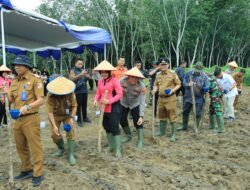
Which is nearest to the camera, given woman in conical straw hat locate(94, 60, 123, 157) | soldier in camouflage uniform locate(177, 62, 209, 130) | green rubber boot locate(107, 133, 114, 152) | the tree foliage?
woman in conical straw hat locate(94, 60, 123, 157)

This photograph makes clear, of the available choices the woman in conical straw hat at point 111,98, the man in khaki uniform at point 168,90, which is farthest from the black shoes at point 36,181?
the man in khaki uniform at point 168,90

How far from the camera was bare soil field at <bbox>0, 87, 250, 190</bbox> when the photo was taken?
163 inches

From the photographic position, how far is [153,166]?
4.78 m

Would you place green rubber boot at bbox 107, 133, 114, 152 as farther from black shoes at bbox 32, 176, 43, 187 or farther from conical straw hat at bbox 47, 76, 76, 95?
black shoes at bbox 32, 176, 43, 187

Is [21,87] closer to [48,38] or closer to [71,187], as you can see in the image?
[71,187]

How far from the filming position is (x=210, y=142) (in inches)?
253

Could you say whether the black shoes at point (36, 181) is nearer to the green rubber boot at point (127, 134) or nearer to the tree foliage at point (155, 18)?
the green rubber boot at point (127, 134)

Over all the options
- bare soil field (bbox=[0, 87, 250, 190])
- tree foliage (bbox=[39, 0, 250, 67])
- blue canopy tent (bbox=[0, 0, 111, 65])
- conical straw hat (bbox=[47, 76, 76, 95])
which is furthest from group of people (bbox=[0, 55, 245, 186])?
tree foliage (bbox=[39, 0, 250, 67])

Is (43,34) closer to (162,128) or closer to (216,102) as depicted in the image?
(162,128)

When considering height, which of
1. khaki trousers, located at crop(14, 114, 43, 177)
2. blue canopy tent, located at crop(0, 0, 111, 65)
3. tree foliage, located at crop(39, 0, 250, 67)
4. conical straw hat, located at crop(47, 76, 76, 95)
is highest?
tree foliage, located at crop(39, 0, 250, 67)

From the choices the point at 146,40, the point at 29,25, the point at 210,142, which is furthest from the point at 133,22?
the point at 210,142

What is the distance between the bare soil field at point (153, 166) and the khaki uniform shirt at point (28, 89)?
1.04 meters

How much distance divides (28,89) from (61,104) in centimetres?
94

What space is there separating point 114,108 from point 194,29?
97.2ft
